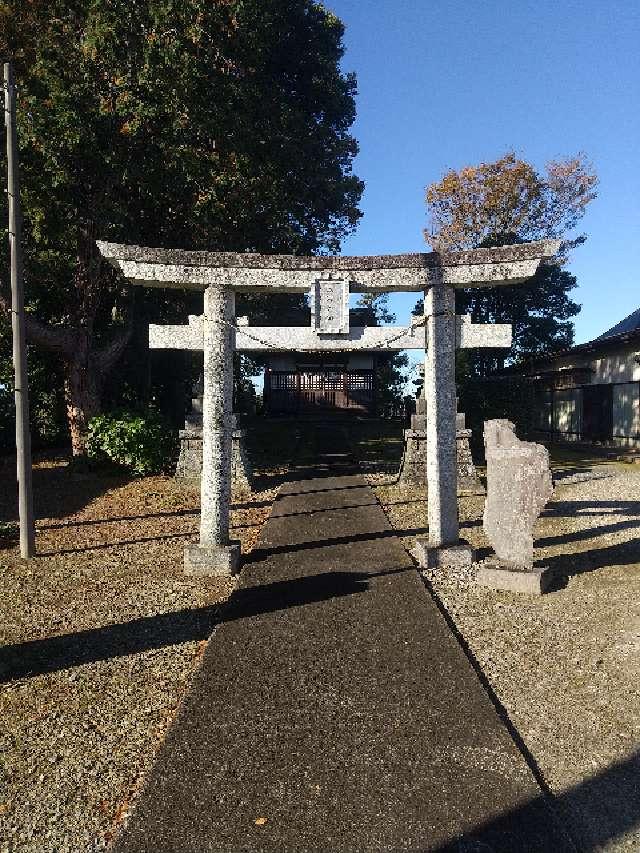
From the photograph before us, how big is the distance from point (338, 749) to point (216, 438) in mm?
4076

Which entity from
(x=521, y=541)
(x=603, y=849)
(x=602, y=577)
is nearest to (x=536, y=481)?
(x=521, y=541)

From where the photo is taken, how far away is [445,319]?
21.3 ft

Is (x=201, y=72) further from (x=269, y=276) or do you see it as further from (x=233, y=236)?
(x=269, y=276)

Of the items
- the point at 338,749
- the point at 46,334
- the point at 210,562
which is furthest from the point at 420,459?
the point at 338,749

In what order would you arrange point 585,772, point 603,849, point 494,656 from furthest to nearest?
point 494,656 → point 585,772 → point 603,849

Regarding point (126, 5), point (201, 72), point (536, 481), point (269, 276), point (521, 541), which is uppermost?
point (126, 5)

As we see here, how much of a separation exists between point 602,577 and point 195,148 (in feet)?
39.4

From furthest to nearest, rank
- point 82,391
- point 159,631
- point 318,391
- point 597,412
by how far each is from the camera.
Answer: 1. point 318,391
2. point 597,412
3. point 82,391
4. point 159,631

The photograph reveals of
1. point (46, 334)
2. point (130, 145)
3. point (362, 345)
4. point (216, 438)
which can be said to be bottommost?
point (216, 438)

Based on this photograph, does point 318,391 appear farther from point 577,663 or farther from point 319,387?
point 577,663

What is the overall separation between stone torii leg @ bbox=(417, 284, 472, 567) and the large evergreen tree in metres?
7.82

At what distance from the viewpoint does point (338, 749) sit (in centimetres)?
304

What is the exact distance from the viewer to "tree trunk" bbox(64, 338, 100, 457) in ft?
43.5

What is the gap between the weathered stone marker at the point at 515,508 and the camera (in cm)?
571
